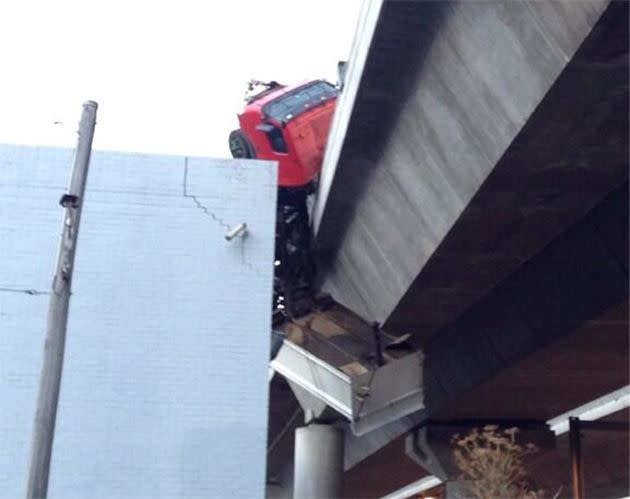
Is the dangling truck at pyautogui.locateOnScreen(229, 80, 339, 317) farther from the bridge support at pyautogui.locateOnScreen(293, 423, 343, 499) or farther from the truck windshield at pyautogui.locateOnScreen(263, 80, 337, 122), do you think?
the bridge support at pyautogui.locateOnScreen(293, 423, 343, 499)

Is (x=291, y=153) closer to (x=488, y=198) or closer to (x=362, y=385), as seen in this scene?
(x=362, y=385)

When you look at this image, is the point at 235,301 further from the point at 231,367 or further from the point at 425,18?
the point at 425,18

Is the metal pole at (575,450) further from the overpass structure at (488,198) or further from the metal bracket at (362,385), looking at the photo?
the metal bracket at (362,385)

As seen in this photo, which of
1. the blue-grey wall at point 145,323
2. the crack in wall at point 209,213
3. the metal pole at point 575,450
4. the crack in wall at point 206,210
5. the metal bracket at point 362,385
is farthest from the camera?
the metal pole at point 575,450

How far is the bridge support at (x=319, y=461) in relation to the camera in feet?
101

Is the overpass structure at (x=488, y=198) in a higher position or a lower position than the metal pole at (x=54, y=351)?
higher

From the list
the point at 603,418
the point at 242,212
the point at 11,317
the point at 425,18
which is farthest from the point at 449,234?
the point at 603,418

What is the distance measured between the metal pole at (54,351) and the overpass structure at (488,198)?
479 cm

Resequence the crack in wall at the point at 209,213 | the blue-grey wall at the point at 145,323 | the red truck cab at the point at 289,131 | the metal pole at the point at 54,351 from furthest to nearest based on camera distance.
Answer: the red truck cab at the point at 289,131, the crack in wall at the point at 209,213, the blue-grey wall at the point at 145,323, the metal pole at the point at 54,351

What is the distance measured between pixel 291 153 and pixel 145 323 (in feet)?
22.2

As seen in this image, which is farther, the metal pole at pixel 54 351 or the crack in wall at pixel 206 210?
the crack in wall at pixel 206 210

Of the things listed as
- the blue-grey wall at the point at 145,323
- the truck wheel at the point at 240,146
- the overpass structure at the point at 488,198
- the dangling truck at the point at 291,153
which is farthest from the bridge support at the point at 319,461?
the blue-grey wall at the point at 145,323

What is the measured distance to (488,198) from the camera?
52.4 feet

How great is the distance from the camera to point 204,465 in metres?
17.7
